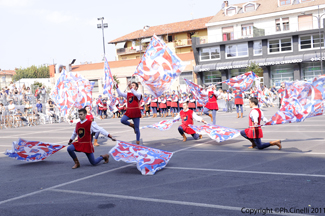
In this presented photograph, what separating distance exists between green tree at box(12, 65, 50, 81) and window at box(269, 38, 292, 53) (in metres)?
72.3

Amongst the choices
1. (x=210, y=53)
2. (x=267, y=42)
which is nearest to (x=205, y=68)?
(x=210, y=53)

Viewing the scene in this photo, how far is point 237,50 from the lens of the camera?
47.9 m

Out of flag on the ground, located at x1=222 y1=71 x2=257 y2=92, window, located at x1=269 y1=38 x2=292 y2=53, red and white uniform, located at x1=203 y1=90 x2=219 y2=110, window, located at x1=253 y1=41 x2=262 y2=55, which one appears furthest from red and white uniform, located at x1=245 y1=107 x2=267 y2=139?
window, located at x1=253 y1=41 x2=262 y2=55

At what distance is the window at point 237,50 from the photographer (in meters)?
47.4

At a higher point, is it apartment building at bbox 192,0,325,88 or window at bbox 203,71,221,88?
apartment building at bbox 192,0,325,88

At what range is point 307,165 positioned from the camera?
766cm

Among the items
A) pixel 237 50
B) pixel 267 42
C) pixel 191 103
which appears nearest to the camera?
pixel 191 103

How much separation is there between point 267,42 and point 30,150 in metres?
40.9

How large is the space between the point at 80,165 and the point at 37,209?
138 inches

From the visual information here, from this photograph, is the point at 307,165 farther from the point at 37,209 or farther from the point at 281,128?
the point at 281,128

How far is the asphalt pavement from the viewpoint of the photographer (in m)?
5.33

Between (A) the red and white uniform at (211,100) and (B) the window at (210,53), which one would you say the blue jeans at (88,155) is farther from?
(B) the window at (210,53)

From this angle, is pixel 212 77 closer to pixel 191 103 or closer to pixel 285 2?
pixel 285 2

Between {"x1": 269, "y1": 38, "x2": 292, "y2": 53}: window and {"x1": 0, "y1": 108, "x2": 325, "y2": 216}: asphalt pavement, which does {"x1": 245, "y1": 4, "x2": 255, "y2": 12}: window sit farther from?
{"x1": 0, "y1": 108, "x2": 325, "y2": 216}: asphalt pavement
